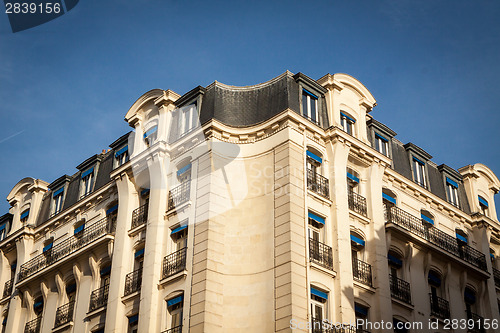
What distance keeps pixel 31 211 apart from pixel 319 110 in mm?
18466

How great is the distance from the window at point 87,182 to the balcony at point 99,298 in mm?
6873

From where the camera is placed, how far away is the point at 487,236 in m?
37.8

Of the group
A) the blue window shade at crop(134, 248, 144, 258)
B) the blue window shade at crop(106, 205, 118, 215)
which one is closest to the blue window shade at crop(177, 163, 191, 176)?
the blue window shade at crop(134, 248, 144, 258)

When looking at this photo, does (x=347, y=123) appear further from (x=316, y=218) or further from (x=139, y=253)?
(x=139, y=253)

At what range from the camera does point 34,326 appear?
36.1 meters

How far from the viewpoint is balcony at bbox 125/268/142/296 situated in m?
30.7

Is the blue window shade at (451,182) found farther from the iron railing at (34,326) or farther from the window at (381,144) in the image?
the iron railing at (34,326)

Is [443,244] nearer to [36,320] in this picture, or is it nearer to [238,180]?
[238,180]

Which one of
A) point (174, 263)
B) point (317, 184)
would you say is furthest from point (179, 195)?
point (317, 184)

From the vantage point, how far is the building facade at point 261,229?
27.6 m

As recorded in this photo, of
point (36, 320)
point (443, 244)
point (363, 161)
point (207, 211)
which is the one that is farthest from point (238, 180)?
point (36, 320)

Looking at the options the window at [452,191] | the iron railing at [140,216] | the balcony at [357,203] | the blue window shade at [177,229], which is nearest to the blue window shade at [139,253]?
the iron railing at [140,216]

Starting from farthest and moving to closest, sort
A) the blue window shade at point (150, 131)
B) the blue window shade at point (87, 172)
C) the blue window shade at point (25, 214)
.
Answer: the blue window shade at point (25, 214) < the blue window shade at point (87, 172) < the blue window shade at point (150, 131)

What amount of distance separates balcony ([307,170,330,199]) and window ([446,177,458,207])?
34.0 ft
